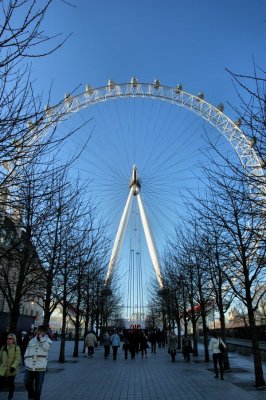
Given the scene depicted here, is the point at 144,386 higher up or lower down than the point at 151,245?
lower down

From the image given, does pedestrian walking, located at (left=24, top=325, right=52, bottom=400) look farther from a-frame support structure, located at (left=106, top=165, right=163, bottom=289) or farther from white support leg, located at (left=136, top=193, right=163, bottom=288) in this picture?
white support leg, located at (left=136, top=193, right=163, bottom=288)

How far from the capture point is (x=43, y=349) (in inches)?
382

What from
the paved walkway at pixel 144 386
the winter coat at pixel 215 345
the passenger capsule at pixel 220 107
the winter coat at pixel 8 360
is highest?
the passenger capsule at pixel 220 107

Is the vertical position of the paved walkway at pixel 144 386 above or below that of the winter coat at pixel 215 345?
below

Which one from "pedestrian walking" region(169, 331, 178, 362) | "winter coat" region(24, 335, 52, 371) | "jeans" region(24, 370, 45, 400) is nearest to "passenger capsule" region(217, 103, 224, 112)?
"pedestrian walking" region(169, 331, 178, 362)

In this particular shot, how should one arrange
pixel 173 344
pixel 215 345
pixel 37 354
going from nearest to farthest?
pixel 37 354, pixel 215 345, pixel 173 344

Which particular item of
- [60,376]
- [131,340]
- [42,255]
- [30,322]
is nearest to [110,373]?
[60,376]

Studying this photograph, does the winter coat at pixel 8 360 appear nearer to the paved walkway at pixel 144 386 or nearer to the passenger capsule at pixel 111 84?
the paved walkway at pixel 144 386

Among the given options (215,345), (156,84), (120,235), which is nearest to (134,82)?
(156,84)

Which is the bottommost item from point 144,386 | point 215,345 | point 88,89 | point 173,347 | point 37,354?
point 144,386

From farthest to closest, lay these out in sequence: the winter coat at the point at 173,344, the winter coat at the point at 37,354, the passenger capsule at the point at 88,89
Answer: the passenger capsule at the point at 88,89 → the winter coat at the point at 173,344 → the winter coat at the point at 37,354

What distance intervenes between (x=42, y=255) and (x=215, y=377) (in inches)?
332

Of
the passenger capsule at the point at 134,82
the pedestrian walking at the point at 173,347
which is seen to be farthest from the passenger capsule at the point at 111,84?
the pedestrian walking at the point at 173,347

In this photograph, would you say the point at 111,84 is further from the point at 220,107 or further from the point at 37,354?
the point at 37,354
